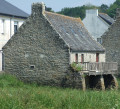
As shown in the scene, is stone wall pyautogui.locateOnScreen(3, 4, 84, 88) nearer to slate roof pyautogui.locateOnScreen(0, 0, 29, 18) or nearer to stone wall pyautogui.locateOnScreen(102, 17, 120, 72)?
slate roof pyautogui.locateOnScreen(0, 0, 29, 18)

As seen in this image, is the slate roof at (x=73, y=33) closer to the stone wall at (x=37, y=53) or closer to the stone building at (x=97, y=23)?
the stone wall at (x=37, y=53)

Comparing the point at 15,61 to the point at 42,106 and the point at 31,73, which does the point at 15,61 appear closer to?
the point at 31,73

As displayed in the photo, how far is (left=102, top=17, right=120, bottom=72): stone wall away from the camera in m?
51.3

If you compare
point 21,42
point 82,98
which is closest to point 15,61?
point 21,42

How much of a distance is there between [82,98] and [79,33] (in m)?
22.8

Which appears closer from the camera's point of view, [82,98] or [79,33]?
[82,98]

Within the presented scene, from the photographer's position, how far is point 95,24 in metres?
62.8

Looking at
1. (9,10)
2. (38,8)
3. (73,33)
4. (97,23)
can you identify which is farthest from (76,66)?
(97,23)

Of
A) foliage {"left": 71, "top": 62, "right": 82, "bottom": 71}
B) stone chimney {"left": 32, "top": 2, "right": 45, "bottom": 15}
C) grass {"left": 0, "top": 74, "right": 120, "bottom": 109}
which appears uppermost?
stone chimney {"left": 32, "top": 2, "right": 45, "bottom": 15}

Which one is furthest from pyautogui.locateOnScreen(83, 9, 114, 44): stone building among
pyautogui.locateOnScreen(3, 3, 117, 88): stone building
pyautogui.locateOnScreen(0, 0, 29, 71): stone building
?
pyautogui.locateOnScreen(3, 3, 117, 88): stone building

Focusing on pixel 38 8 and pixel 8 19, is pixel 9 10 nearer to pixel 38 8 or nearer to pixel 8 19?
pixel 8 19

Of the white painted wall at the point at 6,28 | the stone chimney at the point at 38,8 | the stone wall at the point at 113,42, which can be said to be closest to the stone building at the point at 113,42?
the stone wall at the point at 113,42

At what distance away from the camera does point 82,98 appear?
1944cm

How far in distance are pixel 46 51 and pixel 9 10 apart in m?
9.36
